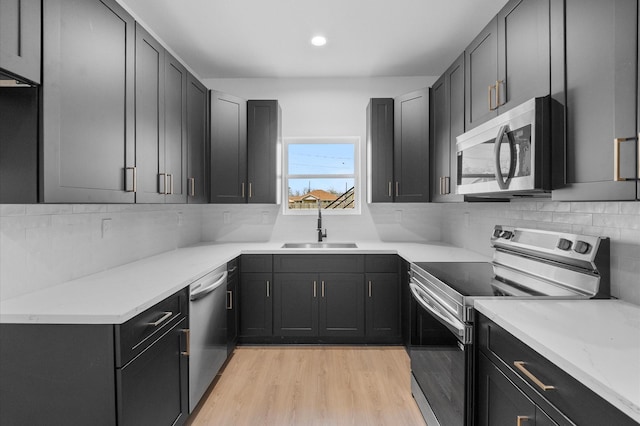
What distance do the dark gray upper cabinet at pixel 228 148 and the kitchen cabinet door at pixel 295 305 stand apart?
0.91 m

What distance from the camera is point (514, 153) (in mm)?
1486

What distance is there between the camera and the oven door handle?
1422 millimetres

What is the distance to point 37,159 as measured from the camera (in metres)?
1.16

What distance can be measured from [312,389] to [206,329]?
2.80 ft

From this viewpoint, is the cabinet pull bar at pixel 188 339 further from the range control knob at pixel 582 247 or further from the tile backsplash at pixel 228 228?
the range control knob at pixel 582 247

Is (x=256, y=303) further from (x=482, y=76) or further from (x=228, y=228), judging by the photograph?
(x=482, y=76)

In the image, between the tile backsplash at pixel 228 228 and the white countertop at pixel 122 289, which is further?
the tile backsplash at pixel 228 228

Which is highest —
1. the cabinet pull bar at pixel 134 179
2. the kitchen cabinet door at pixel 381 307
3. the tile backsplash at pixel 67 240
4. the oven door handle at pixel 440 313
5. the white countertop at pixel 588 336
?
the cabinet pull bar at pixel 134 179

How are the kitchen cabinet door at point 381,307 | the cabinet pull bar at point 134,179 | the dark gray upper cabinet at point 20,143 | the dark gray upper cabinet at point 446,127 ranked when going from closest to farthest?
1. the dark gray upper cabinet at point 20,143
2. the cabinet pull bar at point 134,179
3. the dark gray upper cabinet at point 446,127
4. the kitchen cabinet door at point 381,307

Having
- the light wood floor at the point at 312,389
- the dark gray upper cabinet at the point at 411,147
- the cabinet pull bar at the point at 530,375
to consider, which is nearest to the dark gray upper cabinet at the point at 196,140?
the light wood floor at the point at 312,389

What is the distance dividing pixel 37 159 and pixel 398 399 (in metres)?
2.33

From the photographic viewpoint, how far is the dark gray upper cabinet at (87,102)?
120cm

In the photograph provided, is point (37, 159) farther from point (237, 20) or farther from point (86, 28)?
point (237, 20)

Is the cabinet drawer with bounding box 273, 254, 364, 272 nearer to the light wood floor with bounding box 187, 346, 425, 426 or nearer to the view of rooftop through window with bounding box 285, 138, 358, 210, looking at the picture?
the light wood floor with bounding box 187, 346, 425, 426
